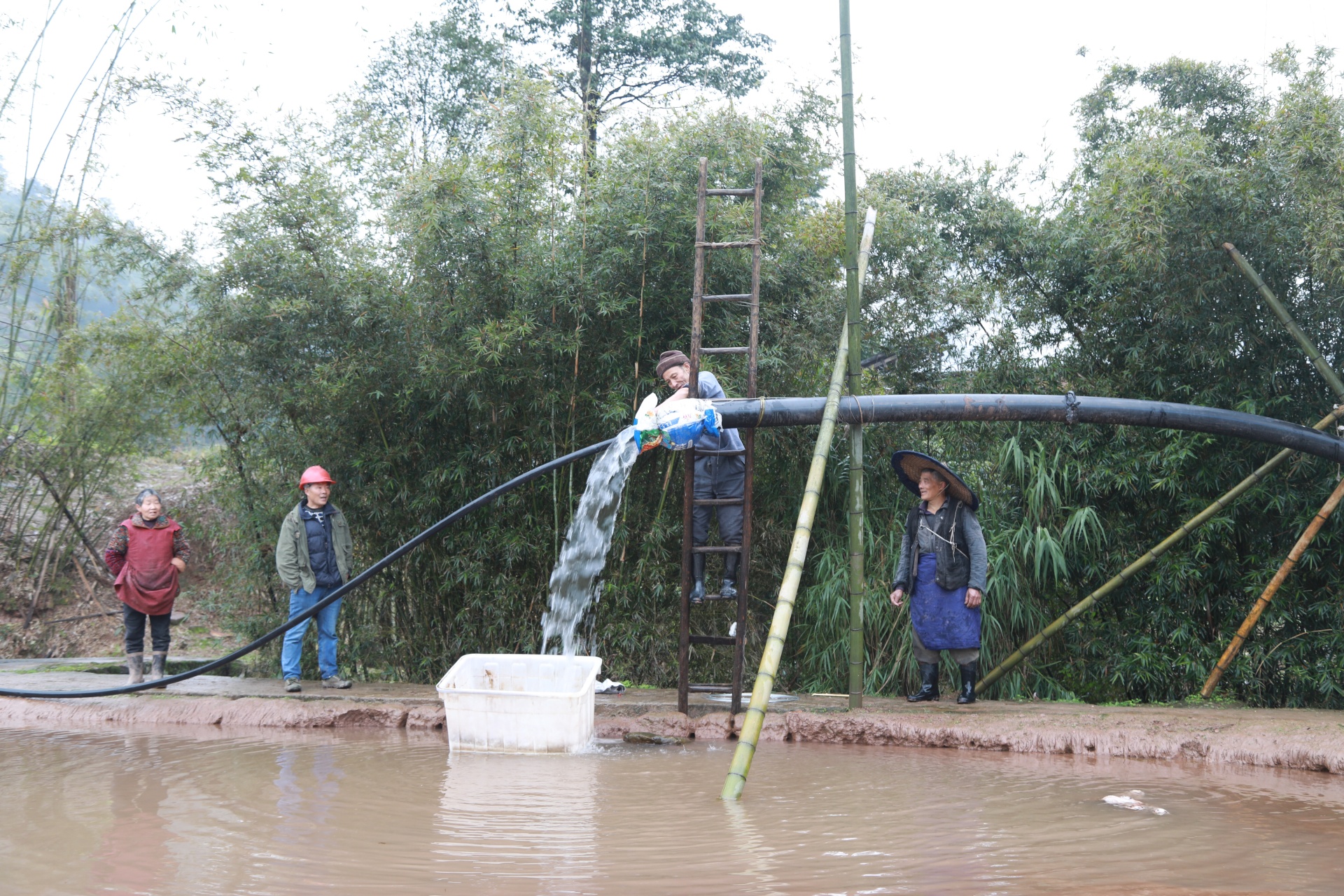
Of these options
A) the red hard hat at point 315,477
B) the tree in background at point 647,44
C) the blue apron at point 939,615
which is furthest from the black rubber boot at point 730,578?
the tree in background at point 647,44

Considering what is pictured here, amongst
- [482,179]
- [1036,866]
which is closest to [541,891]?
[1036,866]

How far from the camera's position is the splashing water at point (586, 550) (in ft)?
19.4

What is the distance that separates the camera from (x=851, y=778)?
4.37m

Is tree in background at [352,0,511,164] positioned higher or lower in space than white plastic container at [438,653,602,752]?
higher

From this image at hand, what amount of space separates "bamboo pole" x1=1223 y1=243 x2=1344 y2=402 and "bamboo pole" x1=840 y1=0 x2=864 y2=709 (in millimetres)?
2037

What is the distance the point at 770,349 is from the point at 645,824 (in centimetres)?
371

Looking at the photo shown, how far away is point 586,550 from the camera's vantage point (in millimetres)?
6270

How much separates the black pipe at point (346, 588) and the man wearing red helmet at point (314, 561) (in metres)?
0.55

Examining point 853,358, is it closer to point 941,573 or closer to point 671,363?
point 671,363

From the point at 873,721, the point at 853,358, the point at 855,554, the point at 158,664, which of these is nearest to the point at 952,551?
the point at 855,554

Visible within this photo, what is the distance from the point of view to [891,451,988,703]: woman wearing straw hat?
5.66 meters

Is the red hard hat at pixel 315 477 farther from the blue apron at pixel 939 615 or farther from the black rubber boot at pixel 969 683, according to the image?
the black rubber boot at pixel 969 683

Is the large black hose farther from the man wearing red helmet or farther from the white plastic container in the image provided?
the man wearing red helmet

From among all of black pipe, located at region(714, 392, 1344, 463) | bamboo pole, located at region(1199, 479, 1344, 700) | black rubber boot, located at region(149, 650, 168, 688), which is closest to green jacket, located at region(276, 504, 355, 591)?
black rubber boot, located at region(149, 650, 168, 688)
